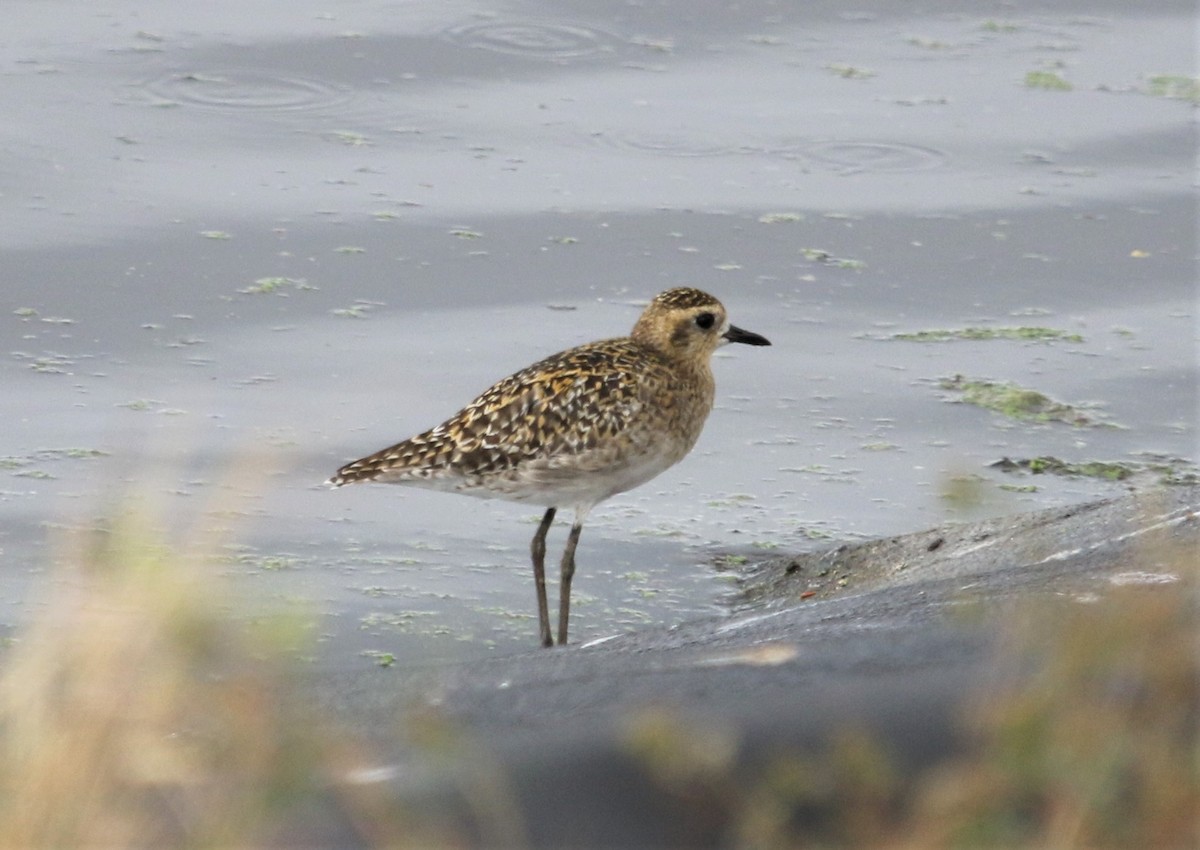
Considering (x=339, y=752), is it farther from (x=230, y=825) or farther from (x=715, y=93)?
(x=715, y=93)

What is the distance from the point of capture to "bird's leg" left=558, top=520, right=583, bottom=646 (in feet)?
24.2

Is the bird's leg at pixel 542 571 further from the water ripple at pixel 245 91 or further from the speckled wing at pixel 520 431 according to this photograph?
the water ripple at pixel 245 91

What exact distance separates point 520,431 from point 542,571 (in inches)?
20.2

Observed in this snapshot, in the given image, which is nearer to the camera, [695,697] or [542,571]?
[695,697]

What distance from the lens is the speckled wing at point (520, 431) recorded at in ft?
24.9

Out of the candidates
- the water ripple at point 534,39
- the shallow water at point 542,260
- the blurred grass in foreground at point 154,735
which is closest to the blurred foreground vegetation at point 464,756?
the blurred grass in foreground at point 154,735

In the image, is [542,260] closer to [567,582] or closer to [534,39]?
[534,39]

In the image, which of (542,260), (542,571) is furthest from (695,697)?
(542,260)

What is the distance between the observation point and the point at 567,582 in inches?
299

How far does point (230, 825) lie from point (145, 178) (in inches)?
334

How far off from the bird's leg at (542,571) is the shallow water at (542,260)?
177mm

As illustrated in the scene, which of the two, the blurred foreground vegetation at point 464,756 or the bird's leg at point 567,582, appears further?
the bird's leg at point 567,582

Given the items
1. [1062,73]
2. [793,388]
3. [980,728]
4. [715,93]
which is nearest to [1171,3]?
[1062,73]

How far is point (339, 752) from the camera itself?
3613 millimetres
